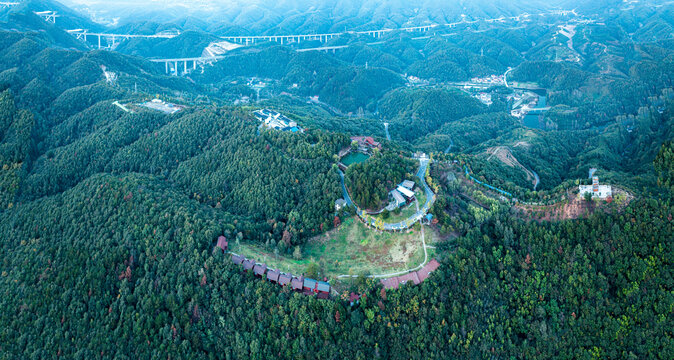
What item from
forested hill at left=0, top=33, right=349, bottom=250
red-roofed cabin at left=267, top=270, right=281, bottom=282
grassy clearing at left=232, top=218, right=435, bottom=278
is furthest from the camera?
forested hill at left=0, top=33, right=349, bottom=250

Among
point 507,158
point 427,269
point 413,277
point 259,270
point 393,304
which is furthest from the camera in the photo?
point 507,158

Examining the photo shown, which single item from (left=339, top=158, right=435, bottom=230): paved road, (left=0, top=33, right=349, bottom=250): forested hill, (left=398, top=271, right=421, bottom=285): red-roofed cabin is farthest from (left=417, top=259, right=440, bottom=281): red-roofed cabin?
(left=0, top=33, right=349, bottom=250): forested hill

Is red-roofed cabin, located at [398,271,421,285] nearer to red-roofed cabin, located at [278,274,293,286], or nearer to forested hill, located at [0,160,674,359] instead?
forested hill, located at [0,160,674,359]

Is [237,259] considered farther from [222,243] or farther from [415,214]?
[415,214]

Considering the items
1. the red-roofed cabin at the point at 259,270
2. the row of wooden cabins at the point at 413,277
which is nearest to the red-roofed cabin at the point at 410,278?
the row of wooden cabins at the point at 413,277

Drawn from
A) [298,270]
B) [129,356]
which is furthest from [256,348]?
[129,356]

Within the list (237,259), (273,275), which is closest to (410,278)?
(273,275)
